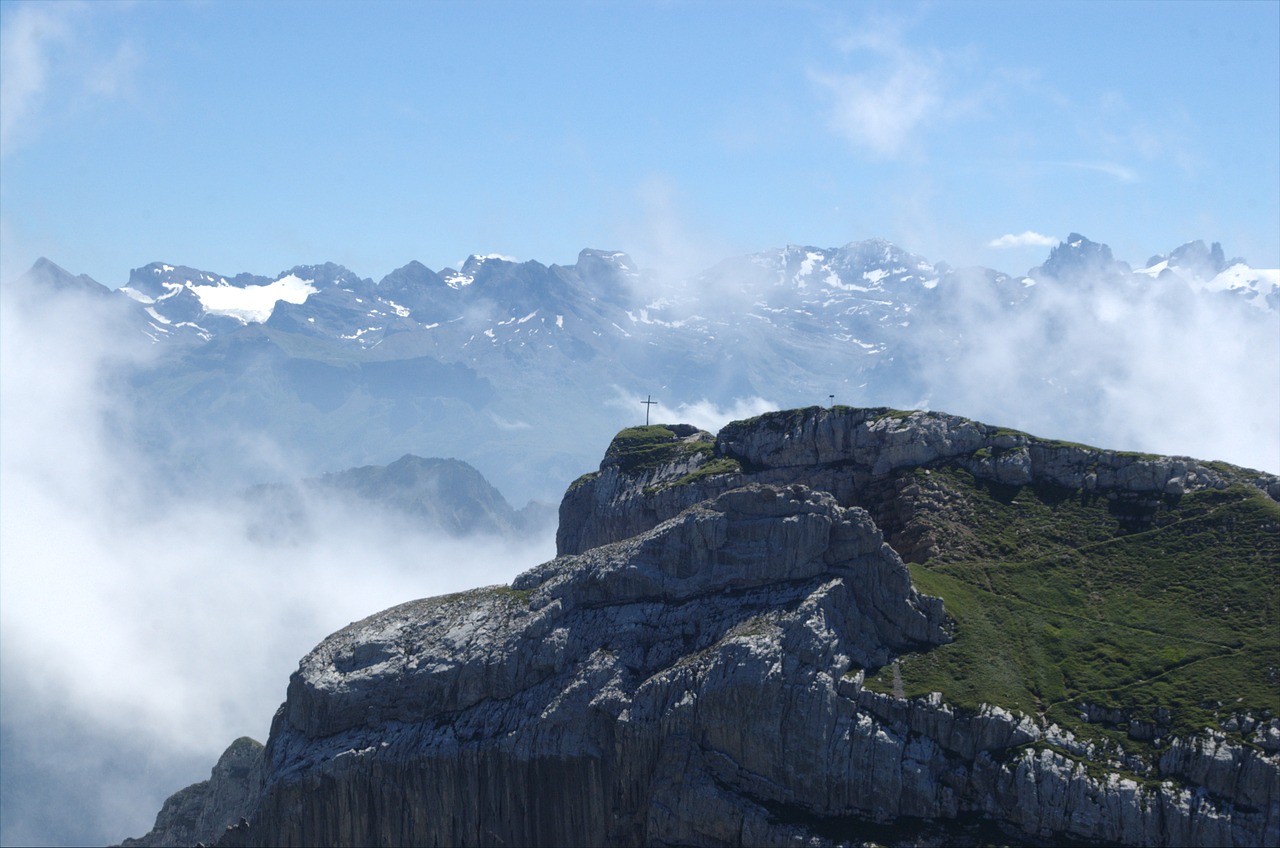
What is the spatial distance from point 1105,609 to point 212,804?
95.0 meters

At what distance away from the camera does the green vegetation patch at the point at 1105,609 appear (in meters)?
98.1

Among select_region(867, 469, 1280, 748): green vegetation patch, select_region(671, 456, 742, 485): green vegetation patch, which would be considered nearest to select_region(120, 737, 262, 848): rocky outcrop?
select_region(671, 456, 742, 485): green vegetation patch

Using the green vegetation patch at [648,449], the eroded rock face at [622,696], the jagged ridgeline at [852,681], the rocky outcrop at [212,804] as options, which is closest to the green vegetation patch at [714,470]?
the green vegetation patch at [648,449]

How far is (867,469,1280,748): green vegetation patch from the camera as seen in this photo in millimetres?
98125

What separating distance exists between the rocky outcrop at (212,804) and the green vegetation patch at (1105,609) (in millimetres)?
69379

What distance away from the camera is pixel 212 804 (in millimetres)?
149750

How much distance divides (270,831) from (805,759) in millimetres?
46314

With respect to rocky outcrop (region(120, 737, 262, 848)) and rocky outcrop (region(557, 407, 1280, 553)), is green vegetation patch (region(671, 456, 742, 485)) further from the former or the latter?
rocky outcrop (region(120, 737, 262, 848))

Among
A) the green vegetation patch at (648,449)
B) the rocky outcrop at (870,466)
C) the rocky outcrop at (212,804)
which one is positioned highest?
the green vegetation patch at (648,449)

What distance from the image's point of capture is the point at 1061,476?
415 feet

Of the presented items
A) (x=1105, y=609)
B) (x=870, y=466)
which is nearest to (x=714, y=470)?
(x=870, y=466)

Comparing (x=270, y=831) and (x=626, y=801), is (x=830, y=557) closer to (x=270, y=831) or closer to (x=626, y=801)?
(x=626, y=801)

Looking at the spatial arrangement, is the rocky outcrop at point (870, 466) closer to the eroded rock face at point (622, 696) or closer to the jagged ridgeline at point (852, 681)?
the jagged ridgeline at point (852, 681)

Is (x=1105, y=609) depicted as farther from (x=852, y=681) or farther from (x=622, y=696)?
(x=622, y=696)
